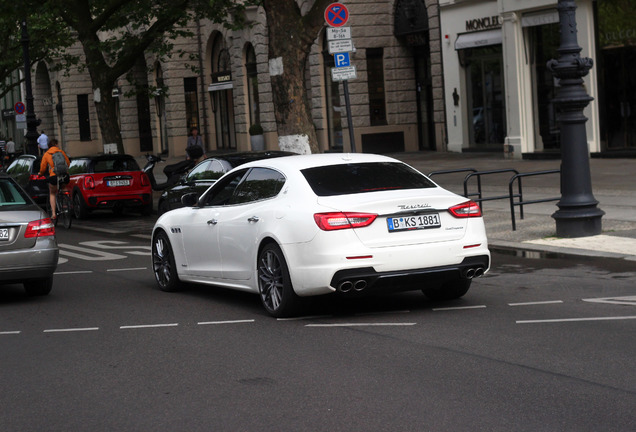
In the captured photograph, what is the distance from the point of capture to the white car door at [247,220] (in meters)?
9.61

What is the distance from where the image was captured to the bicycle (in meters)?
21.5

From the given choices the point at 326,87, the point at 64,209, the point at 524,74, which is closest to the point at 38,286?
the point at 64,209

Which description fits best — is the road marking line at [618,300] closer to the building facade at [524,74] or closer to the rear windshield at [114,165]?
the rear windshield at [114,165]

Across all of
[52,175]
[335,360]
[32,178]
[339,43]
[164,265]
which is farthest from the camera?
[32,178]

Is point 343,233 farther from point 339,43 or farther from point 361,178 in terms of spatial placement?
point 339,43

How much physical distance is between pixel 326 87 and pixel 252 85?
6443 mm

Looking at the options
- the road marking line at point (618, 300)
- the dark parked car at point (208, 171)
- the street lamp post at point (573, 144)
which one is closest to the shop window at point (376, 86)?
the dark parked car at point (208, 171)

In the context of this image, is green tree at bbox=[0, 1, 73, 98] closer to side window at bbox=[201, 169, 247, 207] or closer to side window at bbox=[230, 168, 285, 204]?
side window at bbox=[201, 169, 247, 207]

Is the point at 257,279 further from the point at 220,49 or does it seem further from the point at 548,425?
the point at 220,49

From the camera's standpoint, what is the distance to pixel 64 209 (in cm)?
2167

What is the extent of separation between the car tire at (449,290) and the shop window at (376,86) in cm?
2743

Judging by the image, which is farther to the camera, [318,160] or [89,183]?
→ [89,183]

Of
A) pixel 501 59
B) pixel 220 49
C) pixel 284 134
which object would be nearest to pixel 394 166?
pixel 284 134

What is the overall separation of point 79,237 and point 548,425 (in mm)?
14976
